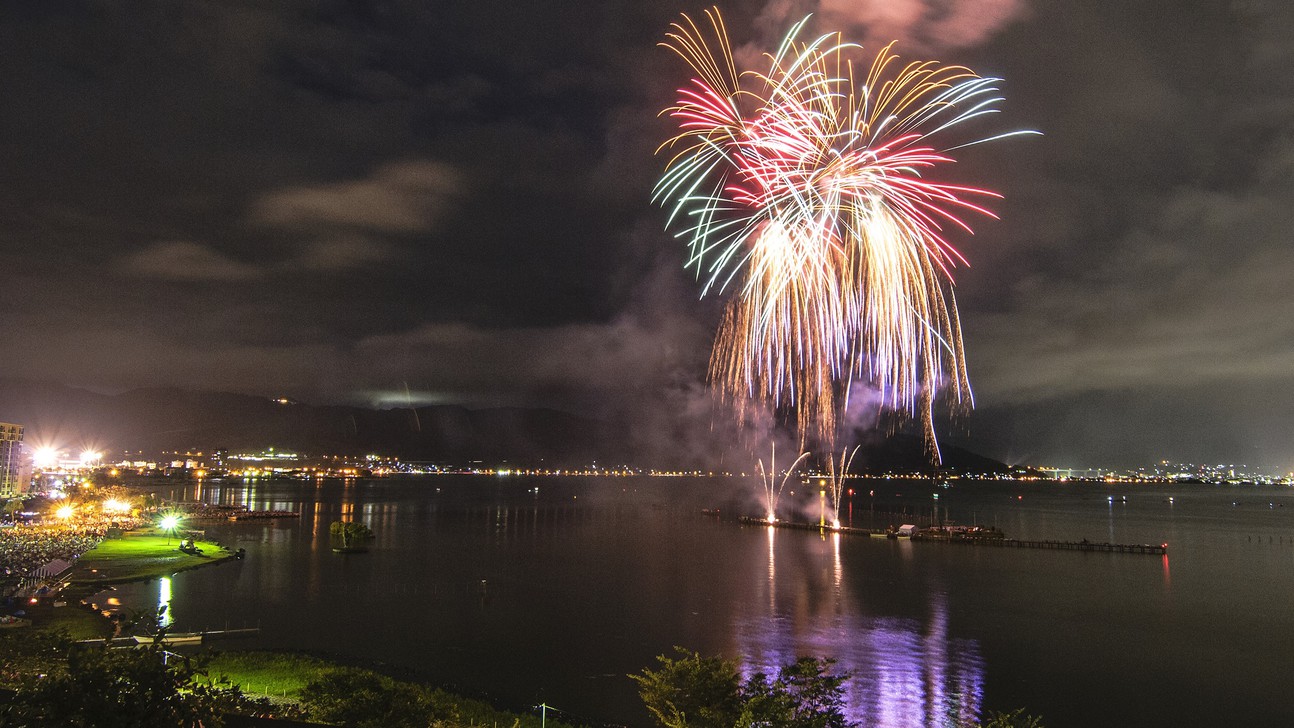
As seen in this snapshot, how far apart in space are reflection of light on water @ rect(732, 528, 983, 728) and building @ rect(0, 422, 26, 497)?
85.4 m

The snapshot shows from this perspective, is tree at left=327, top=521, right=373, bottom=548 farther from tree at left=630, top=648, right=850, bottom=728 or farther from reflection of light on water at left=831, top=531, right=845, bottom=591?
tree at left=630, top=648, right=850, bottom=728

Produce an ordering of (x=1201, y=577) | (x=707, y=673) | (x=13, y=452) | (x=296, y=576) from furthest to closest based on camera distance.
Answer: (x=13, y=452)
(x=1201, y=577)
(x=296, y=576)
(x=707, y=673)

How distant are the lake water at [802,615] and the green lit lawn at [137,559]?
5.12 feet

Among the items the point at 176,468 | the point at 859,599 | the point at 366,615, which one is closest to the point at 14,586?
the point at 366,615

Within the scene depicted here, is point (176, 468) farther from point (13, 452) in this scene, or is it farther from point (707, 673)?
point (707, 673)

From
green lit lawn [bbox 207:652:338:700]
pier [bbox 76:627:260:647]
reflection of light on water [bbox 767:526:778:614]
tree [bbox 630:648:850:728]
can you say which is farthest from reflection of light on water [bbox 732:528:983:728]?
pier [bbox 76:627:260:647]

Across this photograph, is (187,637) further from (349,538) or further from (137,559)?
(349,538)

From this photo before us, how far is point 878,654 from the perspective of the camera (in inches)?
933

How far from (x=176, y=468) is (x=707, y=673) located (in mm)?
195477

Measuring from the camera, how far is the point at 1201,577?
4062 cm

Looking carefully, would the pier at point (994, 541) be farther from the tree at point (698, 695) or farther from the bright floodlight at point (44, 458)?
the bright floodlight at point (44, 458)

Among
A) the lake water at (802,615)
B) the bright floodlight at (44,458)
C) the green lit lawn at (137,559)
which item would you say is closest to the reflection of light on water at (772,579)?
the lake water at (802,615)

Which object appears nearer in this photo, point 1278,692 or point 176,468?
point 1278,692

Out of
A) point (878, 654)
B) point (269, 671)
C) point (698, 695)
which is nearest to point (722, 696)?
point (698, 695)
